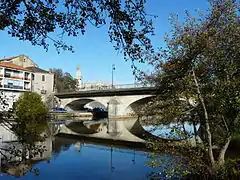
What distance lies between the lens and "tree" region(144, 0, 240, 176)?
5348mm

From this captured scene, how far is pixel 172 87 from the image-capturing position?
6168mm

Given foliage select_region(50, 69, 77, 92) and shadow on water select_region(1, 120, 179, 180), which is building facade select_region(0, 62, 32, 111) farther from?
shadow on water select_region(1, 120, 179, 180)

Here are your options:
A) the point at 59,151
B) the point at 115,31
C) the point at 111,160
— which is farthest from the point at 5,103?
the point at 59,151

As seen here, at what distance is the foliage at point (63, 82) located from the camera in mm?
61112

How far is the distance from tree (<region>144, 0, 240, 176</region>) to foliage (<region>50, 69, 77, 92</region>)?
184ft

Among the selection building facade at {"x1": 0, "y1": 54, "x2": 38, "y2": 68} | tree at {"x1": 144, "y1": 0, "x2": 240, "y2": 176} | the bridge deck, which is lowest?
tree at {"x1": 144, "y1": 0, "x2": 240, "y2": 176}

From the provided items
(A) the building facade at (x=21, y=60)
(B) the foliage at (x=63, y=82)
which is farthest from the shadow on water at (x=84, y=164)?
(B) the foliage at (x=63, y=82)

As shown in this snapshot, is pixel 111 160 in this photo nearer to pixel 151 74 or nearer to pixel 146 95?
pixel 151 74

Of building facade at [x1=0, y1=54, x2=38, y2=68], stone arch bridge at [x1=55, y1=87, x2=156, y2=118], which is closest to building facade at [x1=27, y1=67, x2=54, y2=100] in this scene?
building facade at [x1=0, y1=54, x2=38, y2=68]

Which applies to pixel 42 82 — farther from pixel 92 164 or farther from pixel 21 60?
pixel 92 164

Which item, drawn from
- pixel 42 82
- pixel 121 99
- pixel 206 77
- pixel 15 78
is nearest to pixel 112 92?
pixel 121 99

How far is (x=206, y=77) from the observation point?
5852 mm

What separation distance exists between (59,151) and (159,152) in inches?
312

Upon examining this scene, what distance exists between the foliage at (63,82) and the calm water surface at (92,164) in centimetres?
4803
